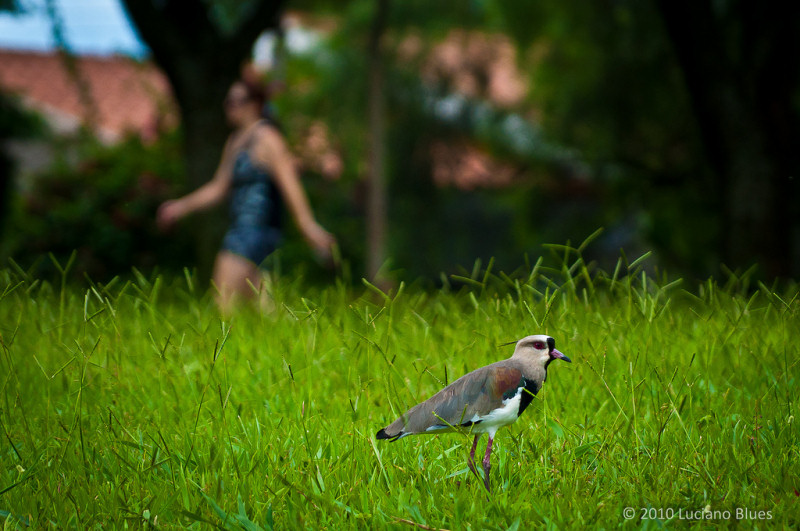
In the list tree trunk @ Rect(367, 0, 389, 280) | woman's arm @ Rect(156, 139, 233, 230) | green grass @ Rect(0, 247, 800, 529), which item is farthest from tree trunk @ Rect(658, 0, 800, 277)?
green grass @ Rect(0, 247, 800, 529)

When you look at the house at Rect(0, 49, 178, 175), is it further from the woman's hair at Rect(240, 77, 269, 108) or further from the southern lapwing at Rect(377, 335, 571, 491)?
the southern lapwing at Rect(377, 335, 571, 491)

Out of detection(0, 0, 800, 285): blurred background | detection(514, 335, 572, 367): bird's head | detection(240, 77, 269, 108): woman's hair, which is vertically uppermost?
detection(240, 77, 269, 108): woman's hair

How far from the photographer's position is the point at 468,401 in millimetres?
2410

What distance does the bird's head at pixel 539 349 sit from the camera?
235cm

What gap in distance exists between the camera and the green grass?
102 inches

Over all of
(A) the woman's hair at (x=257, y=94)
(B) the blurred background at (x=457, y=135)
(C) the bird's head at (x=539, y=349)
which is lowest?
(B) the blurred background at (x=457, y=135)

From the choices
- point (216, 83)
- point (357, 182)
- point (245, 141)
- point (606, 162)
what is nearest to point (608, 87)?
point (606, 162)

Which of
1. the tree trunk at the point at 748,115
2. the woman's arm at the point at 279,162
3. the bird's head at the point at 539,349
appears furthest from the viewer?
the tree trunk at the point at 748,115

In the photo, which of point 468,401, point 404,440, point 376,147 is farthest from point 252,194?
point 376,147

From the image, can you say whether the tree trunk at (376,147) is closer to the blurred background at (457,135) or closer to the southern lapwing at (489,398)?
the blurred background at (457,135)

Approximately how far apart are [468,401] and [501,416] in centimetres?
10

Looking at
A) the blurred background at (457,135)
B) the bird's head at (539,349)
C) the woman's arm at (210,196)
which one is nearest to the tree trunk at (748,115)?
the blurred background at (457,135)

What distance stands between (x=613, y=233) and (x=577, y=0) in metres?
6.26

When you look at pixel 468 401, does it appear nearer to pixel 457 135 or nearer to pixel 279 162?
pixel 279 162
